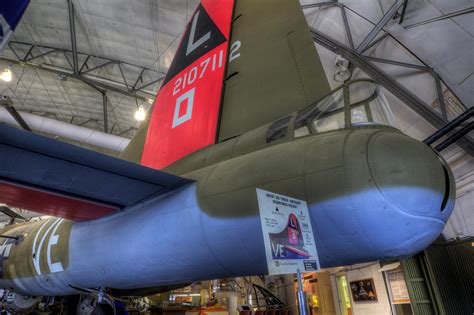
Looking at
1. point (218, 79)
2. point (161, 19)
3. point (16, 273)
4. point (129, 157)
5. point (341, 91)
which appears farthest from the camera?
point (161, 19)

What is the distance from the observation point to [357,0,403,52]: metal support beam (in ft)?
25.9

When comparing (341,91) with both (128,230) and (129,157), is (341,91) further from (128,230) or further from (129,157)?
(129,157)

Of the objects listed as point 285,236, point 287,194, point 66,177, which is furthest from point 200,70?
point 285,236

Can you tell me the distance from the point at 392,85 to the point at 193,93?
699 centimetres

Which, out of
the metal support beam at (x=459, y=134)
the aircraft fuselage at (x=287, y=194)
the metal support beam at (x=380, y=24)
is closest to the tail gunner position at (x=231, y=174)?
the aircraft fuselage at (x=287, y=194)

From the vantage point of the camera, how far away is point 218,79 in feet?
12.9

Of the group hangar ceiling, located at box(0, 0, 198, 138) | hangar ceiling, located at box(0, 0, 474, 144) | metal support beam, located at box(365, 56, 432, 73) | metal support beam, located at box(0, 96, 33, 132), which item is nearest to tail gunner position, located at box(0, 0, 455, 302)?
hangar ceiling, located at box(0, 0, 474, 144)

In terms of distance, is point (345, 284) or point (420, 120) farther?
point (345, 284)

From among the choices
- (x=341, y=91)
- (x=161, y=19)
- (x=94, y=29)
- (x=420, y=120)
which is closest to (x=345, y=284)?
(x=420, y=120)

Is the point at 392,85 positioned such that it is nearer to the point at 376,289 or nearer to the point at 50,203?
the point at 376,289

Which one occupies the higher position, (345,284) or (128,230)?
(128,230)

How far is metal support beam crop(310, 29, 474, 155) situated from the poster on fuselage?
835 centimetres

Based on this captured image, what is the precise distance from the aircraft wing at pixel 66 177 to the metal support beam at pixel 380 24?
8.03 meters

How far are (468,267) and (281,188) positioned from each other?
8.12 metres
